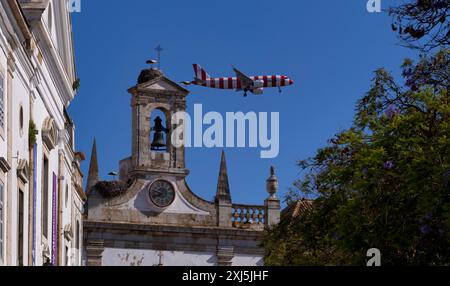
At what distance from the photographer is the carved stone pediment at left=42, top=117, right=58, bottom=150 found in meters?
35.2

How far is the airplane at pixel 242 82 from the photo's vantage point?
63.8 meters

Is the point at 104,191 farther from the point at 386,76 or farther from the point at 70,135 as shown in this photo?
the point at 386,76

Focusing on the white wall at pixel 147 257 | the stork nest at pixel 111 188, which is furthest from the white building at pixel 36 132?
the stork nest at pixel 111 188

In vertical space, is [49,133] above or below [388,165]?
above

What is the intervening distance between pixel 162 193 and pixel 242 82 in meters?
6.41

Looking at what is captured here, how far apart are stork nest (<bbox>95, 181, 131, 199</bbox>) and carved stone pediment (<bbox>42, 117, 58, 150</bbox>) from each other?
22.2m

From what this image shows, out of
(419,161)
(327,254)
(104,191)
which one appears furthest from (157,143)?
(419,161)

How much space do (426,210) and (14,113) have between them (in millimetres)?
8338

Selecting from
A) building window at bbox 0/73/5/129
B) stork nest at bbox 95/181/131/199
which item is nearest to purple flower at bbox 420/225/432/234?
building window at bbox 0/73/5/129

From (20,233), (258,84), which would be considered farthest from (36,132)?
(258,84)

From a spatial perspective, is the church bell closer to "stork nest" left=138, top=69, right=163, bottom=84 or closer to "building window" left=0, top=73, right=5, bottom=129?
"stork nest" left=138, top=69, right=163, bottom=84

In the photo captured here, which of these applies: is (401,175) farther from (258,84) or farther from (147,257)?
(258,84)

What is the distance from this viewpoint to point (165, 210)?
60.6 meters
